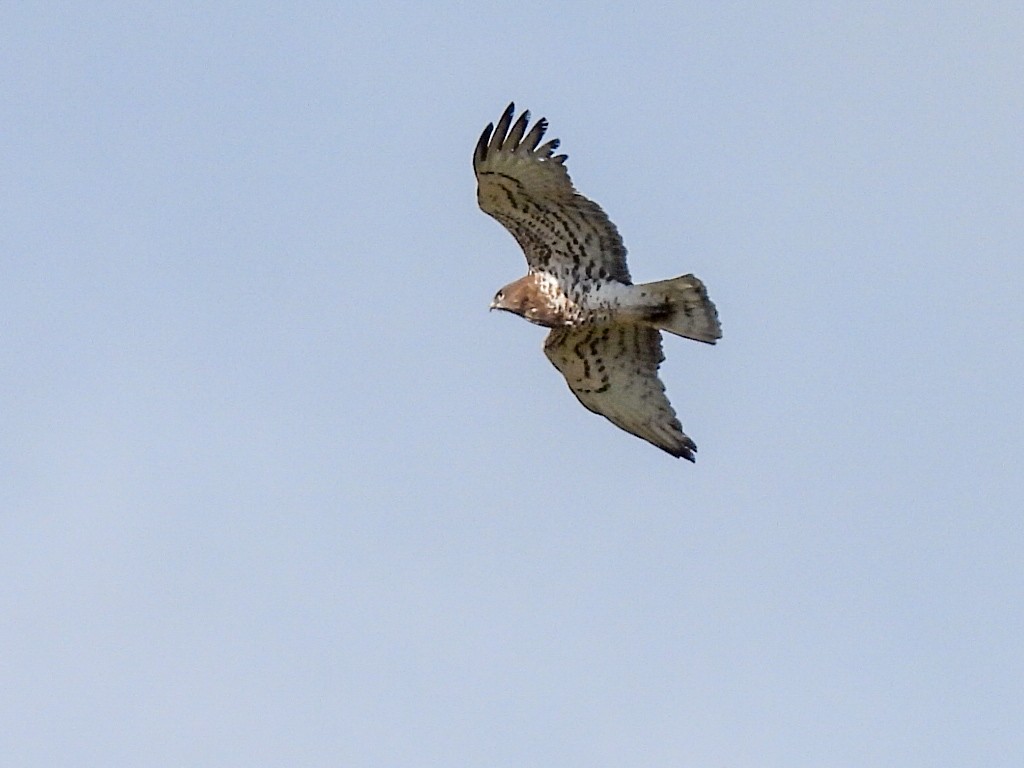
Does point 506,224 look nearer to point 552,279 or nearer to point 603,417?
point 552,279

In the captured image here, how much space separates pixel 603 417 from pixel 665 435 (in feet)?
1.70

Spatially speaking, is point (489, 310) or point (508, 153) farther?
point (489, 310)

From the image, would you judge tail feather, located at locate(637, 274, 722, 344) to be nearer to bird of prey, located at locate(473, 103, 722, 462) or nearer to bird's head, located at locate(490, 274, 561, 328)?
bird of prey, located at locate(473, 103, 722, 462)

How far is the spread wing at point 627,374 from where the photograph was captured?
1756 cm

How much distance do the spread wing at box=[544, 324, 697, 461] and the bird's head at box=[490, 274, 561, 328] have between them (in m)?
0.26

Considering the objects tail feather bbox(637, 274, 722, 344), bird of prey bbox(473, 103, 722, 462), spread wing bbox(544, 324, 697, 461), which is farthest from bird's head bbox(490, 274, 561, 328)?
tail feather bbox(637, 274, 722, 344)

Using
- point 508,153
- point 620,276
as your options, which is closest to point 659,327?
point 620,276

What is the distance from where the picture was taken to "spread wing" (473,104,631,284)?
54.3ft

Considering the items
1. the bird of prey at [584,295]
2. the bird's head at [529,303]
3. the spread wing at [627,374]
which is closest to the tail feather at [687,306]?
the bird of prey at [584,295]

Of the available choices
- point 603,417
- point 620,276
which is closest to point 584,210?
point 620,276

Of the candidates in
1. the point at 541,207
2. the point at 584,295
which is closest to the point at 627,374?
the point at 584,295

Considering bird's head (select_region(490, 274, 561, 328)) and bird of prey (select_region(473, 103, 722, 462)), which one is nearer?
bird of prey (select_region(473, 103, 722, 462))

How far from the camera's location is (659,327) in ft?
55.9

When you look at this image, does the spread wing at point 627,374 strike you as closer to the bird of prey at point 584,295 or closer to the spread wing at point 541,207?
the bird of prey at point 584,295
